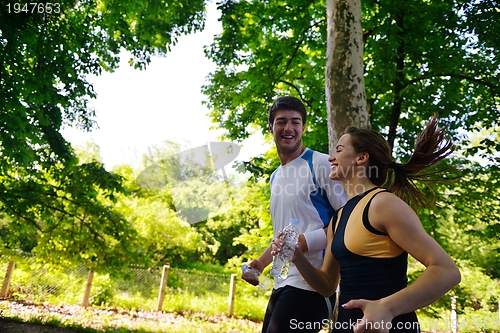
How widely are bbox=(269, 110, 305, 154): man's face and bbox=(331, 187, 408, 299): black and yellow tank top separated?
0.81 m

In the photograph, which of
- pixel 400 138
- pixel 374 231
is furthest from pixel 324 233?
pixel 400 138

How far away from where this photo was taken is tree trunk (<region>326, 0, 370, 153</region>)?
13.9 feet

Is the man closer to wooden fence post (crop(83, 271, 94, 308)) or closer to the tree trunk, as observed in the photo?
the tree trunk

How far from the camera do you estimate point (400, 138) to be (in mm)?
9594

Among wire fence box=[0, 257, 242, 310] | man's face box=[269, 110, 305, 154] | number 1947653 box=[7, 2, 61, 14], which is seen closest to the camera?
man's face box=[269, 110, 305, 154]

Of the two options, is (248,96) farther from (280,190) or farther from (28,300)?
(28,300)

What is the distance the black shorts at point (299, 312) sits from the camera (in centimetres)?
207

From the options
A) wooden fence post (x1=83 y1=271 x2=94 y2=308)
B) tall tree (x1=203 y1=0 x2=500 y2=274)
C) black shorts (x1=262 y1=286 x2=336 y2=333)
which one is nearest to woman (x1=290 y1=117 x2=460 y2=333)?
black shorts (x1=262 y1=286 x2=336 y2=333)

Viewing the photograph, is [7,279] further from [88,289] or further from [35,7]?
[35,7]

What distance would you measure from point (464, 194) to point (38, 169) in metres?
9.62

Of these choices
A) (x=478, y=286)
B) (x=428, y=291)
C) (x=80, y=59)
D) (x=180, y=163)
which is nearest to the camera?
(x=428, y=291)

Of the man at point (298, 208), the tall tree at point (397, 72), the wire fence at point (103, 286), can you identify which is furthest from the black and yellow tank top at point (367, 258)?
the wire fence at point (103, 286)

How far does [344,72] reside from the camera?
4.35 meters

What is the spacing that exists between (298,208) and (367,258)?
72 cm
